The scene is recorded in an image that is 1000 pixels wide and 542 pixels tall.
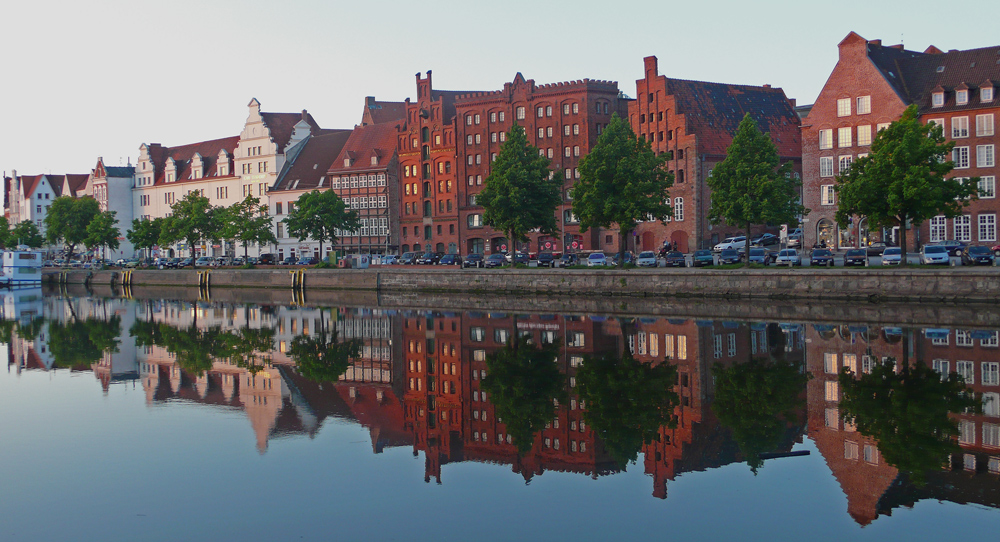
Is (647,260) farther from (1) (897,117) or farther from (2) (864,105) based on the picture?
(1) (897,117)

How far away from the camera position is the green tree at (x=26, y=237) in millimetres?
140375

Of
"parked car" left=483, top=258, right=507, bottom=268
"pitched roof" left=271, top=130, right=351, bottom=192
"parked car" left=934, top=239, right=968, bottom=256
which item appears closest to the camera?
"parked car" left=934, top=239, right=968, bottom=256

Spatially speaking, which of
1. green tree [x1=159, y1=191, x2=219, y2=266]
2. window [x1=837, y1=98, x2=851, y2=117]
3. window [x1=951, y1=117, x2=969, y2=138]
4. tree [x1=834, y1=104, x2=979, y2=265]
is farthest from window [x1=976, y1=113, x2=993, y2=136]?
green tree [x1=159, y1=191, x2=219, y2=266]

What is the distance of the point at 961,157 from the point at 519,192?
36.6 meters

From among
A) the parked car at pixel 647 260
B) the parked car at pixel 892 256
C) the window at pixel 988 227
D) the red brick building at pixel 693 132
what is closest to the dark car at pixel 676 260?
the parked car at pixel 647 260

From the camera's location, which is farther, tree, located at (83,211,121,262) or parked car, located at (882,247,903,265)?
tree, located at (83,211,121,262)

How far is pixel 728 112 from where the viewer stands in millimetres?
93312

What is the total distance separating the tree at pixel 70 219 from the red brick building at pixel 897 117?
102m

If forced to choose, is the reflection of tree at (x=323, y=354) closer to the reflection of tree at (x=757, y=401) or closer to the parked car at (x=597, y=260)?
the reflection of tree at (x=757, y=401)

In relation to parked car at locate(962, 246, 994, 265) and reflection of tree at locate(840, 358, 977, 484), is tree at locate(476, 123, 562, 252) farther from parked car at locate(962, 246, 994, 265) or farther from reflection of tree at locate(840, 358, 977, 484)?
reflection of tree at locate(840, 358, 977, 484)

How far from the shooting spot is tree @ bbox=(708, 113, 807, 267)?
63781 mm

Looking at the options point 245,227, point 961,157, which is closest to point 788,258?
point 961,157

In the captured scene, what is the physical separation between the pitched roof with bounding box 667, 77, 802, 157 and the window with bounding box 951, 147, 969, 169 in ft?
64.9

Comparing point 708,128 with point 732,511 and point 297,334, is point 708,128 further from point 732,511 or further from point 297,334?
point 732,511
